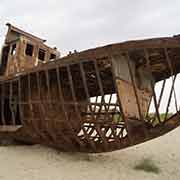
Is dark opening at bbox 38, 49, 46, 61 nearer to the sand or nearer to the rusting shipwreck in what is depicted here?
the rusting shipwreck

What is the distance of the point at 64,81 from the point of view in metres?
9.59

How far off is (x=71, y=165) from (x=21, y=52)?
5370 millimetres

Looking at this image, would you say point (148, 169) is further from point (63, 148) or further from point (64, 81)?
point (64, 81)

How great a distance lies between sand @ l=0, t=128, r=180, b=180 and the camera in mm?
7074

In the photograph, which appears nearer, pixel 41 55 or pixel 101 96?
pixel 101 96

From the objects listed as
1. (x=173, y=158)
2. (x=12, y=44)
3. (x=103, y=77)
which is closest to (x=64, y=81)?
(x=103, y=77)

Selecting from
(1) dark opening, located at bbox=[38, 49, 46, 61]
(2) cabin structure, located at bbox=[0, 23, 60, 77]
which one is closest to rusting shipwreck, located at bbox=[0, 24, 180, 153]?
(2) cabin structure, located at bbox=[0, 23, 60, 77]

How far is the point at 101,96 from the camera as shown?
746cm

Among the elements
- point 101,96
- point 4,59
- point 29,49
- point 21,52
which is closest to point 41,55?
point 29,49

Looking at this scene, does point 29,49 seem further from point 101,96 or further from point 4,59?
point 101,96

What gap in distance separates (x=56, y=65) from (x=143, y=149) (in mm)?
5897

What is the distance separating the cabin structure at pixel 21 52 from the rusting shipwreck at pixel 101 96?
173 millimetres

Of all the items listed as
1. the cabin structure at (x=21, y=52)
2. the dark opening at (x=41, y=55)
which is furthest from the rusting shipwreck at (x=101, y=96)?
the dark opening at (x=41, y=55)

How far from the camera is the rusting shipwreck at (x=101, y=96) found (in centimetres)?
716
